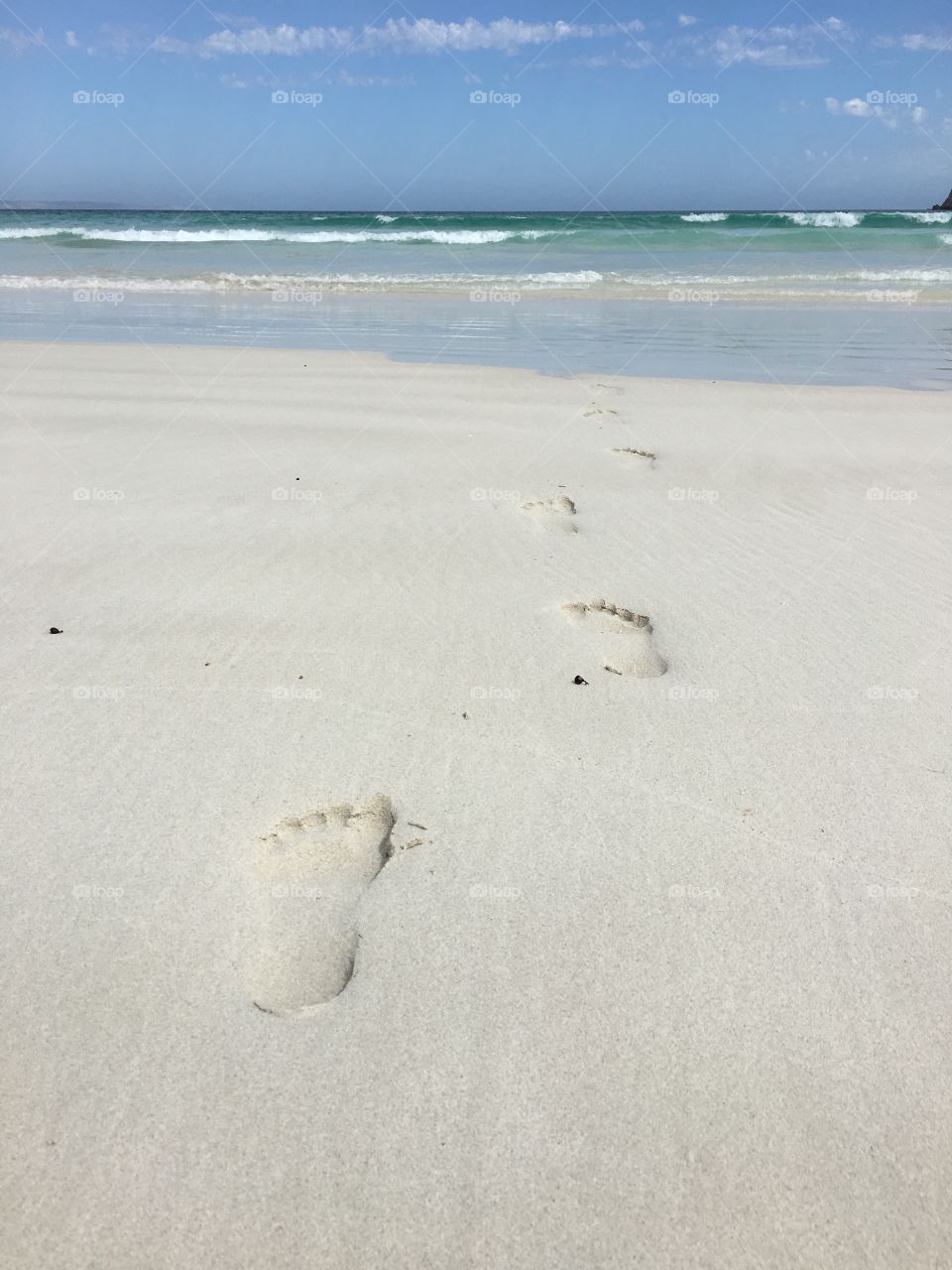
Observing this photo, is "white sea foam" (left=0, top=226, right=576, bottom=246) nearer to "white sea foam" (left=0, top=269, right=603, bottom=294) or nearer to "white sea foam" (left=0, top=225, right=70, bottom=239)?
"white sea foam" (left=0, top=225, right=70, bottom=239)

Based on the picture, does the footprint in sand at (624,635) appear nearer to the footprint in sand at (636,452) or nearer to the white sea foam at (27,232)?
the footprint in sand at (636,452)

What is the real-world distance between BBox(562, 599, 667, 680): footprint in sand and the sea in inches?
205

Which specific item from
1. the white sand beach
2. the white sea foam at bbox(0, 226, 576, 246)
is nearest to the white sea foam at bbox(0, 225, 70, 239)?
the white sea foam at bbox(0, 226, 576, 246)

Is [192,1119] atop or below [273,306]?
atop

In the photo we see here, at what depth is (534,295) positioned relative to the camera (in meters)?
15.1

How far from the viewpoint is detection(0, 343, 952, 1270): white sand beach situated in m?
1.35

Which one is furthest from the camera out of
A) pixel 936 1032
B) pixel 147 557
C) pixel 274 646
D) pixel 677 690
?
pixel 147 557

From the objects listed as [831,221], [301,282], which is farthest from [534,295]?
[831,221]

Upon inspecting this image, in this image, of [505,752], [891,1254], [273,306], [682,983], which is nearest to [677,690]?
[505,752]

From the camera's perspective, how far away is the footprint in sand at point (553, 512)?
3.98 meters

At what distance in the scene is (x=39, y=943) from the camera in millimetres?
1739

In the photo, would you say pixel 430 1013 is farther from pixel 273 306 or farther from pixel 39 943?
pixel 273 306

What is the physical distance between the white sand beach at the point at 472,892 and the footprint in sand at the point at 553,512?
0.06m

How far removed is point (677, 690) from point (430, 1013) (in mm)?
1365
